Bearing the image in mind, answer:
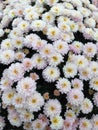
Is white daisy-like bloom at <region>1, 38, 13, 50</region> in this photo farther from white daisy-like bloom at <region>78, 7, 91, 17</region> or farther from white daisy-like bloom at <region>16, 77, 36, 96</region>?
white daisy-like bloom at <region>78, 7, 91, 17</region>

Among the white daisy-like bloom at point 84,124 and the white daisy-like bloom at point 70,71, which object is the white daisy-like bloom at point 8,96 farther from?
the white daisy-like bloom at point 84,124

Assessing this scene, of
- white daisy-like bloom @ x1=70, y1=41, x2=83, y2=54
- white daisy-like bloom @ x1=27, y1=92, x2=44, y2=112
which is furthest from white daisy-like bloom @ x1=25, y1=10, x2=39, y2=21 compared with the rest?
white daisy-like bloom @ x1=27, y1=92, x2=44, y2=112

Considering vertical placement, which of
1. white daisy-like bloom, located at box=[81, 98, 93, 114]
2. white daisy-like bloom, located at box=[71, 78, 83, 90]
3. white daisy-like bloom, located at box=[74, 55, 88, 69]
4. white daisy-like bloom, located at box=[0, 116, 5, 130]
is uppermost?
white daisy-like bloom, located at box=[74, 55, 88, 69]

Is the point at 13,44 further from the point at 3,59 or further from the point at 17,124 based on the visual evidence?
the point at 17,124

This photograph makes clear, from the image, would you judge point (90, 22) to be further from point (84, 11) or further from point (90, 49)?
point (90, 49)

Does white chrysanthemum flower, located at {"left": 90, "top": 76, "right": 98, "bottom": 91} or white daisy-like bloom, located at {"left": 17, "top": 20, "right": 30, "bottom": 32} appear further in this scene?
white daisy-like bloom, located at {"left": 17, "top": 20, "right": 30, "bottom": 32}

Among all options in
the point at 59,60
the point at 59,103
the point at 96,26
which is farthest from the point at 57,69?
the point at 96,26

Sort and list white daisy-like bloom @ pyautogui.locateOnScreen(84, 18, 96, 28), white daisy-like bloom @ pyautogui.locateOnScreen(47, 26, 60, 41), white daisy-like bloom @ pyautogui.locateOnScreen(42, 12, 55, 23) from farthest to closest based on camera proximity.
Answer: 1. white daisy-like bloom @ pyautogui.locateOnScreen(84, 18, 96, 28)
2. white daisy-like bloom @ pyautogui.locateOnScreen(42, 12, 55, 23)
3. white daisy-like bloom @ pyautogui.locateOnScreen(47, 26, 60, 41)

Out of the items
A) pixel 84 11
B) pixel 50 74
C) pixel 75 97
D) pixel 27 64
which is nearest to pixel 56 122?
pixel 75 97
